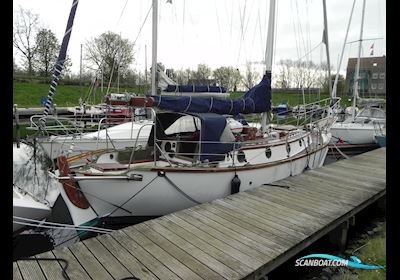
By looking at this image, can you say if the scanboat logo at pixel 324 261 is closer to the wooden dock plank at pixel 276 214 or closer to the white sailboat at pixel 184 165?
the wooden dock plank at pixel 276 214

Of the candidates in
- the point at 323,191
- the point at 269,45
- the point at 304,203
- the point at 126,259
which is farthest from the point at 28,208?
the point at 269,45

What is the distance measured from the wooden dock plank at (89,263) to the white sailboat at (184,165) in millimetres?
1748

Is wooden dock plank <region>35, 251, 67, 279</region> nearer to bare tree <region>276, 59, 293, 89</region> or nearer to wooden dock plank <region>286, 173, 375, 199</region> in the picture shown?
wooden dock plank <region>286, 173, 375, 199</region>

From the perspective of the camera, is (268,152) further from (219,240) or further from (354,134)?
(354,134)

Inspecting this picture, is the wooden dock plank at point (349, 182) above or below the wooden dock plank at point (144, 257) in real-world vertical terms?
above

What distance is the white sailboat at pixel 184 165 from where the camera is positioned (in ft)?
19.3

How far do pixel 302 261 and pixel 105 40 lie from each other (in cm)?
3922

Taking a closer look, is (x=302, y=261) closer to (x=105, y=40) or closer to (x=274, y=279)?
(x=274, y=279)

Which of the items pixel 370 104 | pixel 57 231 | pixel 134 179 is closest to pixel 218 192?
pixel 134 179

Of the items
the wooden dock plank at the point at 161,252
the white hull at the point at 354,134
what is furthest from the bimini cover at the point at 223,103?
the white hull at the point at 354,134

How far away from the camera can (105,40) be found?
128 ft

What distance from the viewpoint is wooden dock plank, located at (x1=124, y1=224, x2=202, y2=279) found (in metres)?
3.57

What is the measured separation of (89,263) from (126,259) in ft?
1.39

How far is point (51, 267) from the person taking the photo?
3.62 metres
